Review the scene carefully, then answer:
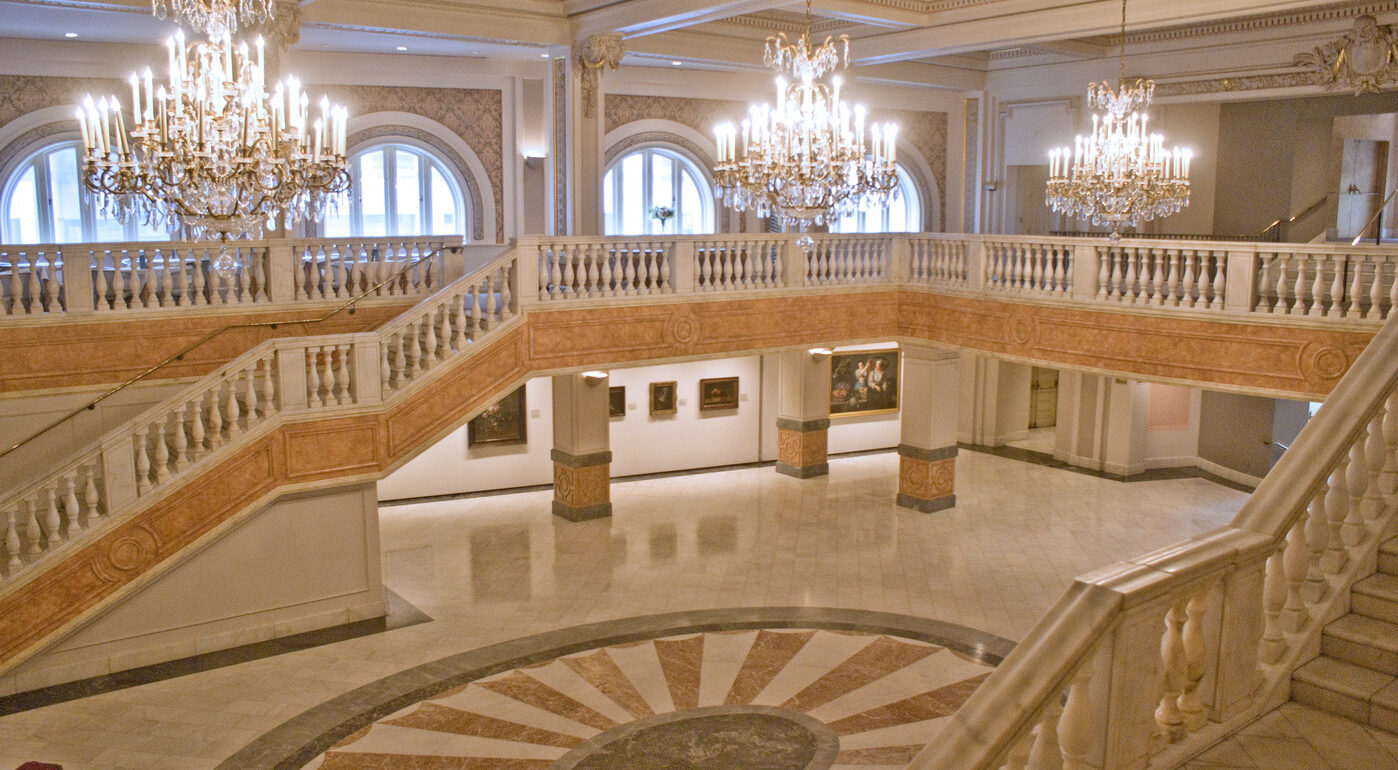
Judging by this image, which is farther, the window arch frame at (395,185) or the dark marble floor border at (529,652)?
the window arch frame at (395,185)

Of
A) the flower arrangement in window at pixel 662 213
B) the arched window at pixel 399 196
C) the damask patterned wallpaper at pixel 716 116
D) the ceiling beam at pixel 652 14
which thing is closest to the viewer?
the ceiling beam at pixel 652 14

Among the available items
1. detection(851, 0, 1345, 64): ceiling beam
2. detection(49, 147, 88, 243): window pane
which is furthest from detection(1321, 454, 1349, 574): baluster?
detection(49, 147, 88, 243): window pane

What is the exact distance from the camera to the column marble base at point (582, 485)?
15.1 meters

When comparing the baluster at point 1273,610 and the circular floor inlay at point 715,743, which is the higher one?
the baluster at point 1273,610

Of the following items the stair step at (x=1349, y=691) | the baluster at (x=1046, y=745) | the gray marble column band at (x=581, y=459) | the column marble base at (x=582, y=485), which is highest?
the baluster at (x=1046, y=745)

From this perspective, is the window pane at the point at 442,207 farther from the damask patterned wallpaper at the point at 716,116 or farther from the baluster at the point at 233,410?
the baluster at the point at 233,410

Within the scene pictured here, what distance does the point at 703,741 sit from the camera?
8.73 metres

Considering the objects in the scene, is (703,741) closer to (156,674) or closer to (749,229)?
(156,674)

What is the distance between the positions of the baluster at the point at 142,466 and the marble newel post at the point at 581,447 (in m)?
6.03

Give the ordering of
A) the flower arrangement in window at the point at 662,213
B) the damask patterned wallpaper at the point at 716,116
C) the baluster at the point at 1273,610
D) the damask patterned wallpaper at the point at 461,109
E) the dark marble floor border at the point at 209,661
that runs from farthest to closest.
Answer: the flower arrangement in window at the point at 662,213
the damask patterned wallpaper at the point at 716,116
the damask patterned wallpaper at the point at 461,109
the dark marble floor border at the point at 209,661
the baluster at the point at 1273,610

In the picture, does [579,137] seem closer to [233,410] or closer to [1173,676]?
[233,410]

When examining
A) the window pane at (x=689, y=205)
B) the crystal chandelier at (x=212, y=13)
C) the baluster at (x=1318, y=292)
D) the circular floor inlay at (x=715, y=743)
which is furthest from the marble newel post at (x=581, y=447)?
the crystal chandelier at (x=212, y=13)

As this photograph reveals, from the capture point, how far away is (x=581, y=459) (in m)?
15.1

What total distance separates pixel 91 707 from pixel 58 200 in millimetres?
7472
